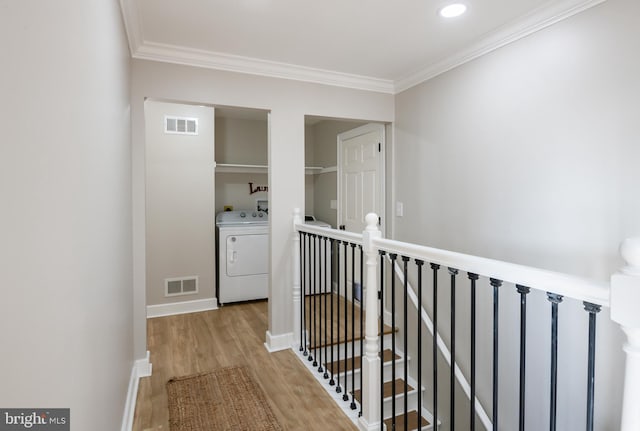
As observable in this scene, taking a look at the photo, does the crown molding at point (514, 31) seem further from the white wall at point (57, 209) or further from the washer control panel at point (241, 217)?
the washer control panel at point (241, 217)

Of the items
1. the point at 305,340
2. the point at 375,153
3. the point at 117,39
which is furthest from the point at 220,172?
the point at 117,39

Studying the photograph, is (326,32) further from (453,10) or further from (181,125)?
(181,125)

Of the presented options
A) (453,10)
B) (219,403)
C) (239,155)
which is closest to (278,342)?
(219,403)

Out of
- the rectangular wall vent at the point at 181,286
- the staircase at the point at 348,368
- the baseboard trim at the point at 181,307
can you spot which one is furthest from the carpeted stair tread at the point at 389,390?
the rectangular wall vent at the point at 181,286

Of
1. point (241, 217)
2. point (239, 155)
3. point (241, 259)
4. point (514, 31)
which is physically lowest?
point (241, 259)

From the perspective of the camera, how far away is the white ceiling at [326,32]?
2.13 meters

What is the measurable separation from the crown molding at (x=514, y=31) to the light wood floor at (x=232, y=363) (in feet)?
8.64

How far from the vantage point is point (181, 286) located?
4.18 meters

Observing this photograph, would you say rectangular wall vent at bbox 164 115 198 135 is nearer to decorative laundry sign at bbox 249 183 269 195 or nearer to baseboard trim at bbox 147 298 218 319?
decorative laundry sign at bbox 249 183 269 195

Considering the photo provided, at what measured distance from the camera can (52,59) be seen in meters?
0.76

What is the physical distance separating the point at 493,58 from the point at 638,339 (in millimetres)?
2256

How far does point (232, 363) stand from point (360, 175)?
2351 millimetres
